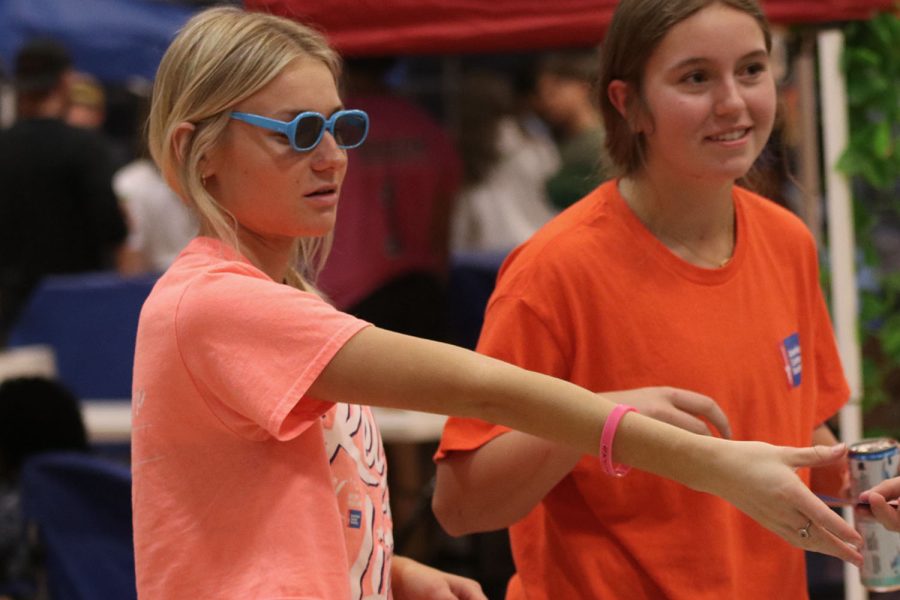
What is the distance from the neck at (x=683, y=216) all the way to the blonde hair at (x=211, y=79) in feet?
2.11

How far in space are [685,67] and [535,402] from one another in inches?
30.9

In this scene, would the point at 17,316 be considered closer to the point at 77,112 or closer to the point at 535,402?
the point at 77,112

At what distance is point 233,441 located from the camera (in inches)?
71.2

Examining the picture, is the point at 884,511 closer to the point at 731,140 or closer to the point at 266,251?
the point at 731,140

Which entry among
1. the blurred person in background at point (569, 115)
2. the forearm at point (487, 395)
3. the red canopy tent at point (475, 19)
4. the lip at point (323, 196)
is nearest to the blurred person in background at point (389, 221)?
the blurred person in background at point (569, 115)

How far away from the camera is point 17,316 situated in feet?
22.6

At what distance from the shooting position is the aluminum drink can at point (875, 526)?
2102 mm

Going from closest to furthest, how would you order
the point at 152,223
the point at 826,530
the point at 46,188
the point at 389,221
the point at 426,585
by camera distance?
1. the point at 826,530
2. the point at 426,585
3. the point at 389,221
4. the point at 46,188
5. the point at 152,223

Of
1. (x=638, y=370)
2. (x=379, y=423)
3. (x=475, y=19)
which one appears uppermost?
(x=475, y=19)

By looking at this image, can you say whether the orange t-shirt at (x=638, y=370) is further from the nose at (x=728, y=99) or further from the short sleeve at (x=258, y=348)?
the short sleeve at (x=258, y=348)

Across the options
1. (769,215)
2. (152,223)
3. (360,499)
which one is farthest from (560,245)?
(152,223)

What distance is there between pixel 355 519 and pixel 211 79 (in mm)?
676

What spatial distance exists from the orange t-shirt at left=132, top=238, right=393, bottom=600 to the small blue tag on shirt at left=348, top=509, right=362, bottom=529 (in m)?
0.08

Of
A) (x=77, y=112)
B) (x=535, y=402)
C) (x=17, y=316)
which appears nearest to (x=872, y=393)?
(x=535, y=402)
